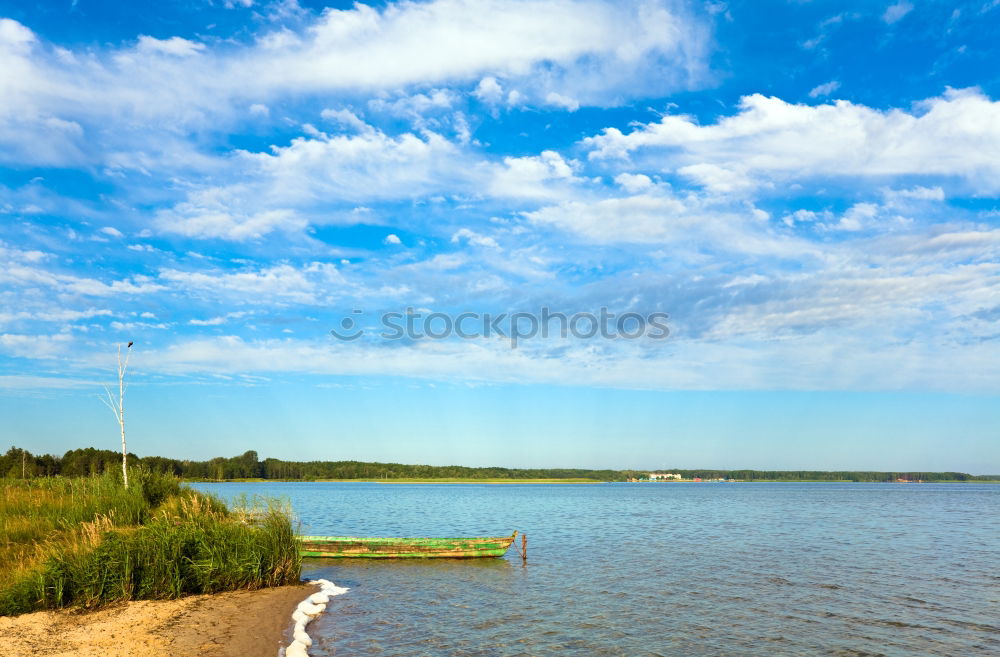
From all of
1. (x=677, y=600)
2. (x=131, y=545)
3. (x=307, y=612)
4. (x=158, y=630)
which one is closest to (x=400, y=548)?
(x=307, y=612)

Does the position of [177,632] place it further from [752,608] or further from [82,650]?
[752,608]

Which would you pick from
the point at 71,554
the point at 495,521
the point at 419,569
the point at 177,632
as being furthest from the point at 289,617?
the point at 495,521

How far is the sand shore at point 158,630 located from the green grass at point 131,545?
0.56 metres

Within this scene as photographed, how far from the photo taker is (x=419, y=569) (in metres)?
31.4

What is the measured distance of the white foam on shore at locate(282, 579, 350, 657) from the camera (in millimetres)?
16672

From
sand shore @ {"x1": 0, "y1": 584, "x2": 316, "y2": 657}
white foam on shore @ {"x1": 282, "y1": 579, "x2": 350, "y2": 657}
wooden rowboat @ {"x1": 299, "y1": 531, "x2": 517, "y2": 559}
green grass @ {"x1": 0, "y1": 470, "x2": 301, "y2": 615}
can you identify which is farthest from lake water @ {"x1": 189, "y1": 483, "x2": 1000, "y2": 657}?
green grass @ {"x1": 0, "y1": 470, "x2": 301, "y2": 615}

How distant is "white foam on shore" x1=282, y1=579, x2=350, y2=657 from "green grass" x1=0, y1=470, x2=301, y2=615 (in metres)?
1.38

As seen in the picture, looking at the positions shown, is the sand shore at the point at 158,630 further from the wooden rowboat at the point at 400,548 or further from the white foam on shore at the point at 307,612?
the wooden rowboat at the point at 400,548

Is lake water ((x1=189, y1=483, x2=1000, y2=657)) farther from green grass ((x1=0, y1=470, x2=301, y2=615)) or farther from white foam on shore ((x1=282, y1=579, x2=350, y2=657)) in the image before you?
green grass ((x1=0, y1=470, x2=301, y2=615))

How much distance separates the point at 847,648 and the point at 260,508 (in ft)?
64.2

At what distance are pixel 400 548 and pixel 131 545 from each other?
17.1m

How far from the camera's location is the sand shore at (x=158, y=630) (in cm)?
1410

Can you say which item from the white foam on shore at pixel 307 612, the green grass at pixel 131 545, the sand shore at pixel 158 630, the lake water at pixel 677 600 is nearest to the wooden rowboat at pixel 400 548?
the lake water at pixel 677 600

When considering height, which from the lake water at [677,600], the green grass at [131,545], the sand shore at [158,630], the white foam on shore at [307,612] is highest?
the green grass at [131,545]
